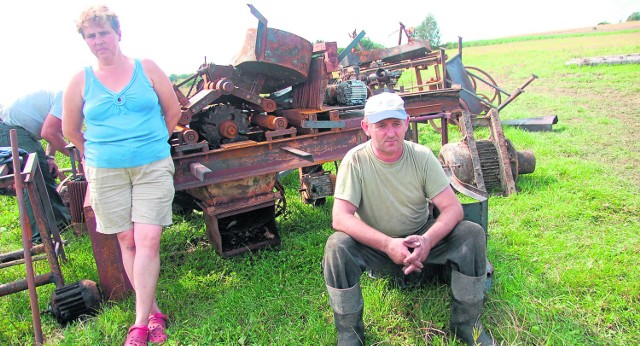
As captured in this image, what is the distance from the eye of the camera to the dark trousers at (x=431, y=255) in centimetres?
239

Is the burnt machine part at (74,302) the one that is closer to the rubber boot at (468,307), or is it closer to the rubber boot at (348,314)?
the rubber boot at (348,314)

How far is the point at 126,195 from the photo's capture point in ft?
8.64

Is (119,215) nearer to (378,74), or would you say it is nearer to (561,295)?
(561,295)

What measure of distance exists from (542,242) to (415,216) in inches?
64.3

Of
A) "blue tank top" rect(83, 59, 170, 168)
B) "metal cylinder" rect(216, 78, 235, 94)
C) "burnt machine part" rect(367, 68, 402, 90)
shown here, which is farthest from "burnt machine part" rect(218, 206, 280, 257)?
"burnt machine part" rect(367, 68, 402, 90)

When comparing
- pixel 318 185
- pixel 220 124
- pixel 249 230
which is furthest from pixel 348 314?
pixel 318 185

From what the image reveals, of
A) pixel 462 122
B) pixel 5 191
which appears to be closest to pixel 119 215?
pixel 5 191

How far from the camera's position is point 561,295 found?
9.42 ft

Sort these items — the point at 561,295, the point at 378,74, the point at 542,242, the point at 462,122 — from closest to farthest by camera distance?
the point at 561,295 < the point at 542,242 < the point at 462,122 < the point at 378,74

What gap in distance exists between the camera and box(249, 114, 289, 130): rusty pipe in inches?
→ 146

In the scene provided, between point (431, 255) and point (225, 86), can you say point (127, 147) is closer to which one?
point (225, 86)

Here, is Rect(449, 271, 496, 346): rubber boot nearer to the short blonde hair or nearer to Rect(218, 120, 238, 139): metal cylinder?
Rect(218, 120, 238, 139): metal cylinder

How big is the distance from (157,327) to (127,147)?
113 cm

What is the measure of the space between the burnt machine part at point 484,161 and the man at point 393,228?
91.0 inches
